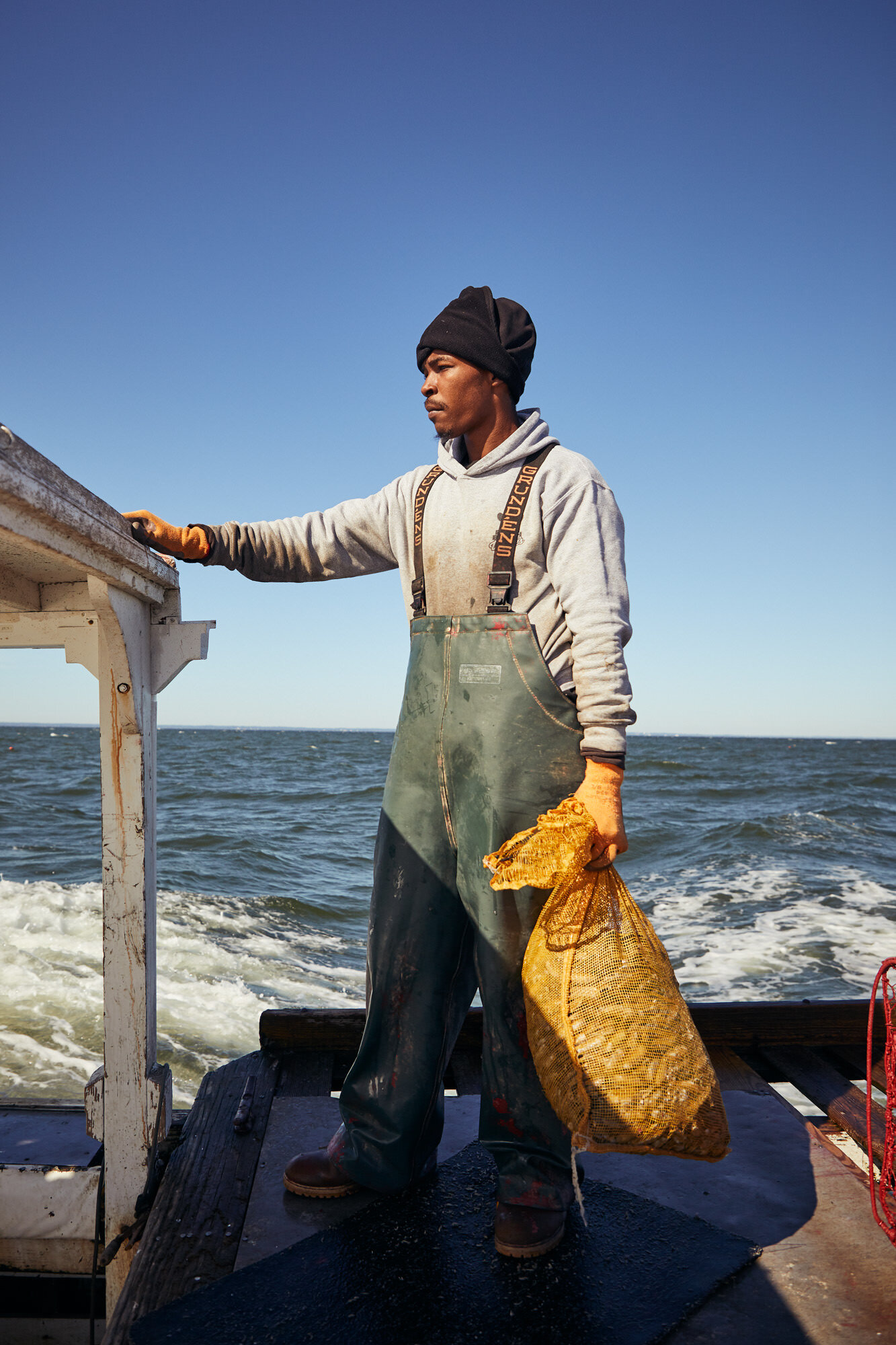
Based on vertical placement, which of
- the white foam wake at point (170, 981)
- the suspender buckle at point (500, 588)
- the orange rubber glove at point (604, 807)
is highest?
the suspender buckle at point (500, 588)

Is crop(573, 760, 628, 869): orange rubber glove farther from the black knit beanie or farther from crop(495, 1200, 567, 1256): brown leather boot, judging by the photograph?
the black knit beanie

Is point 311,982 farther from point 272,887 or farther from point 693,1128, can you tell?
point 693,1128

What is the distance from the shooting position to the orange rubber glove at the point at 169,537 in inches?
86.4

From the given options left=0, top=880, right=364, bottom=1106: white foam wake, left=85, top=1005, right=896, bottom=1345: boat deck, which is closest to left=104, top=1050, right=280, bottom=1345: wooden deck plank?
left=85, top=1005, right=896, bottom=1345: boat deck

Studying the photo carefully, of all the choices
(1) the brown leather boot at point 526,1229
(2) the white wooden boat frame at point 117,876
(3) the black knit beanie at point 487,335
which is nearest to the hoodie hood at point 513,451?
(3) the black knit beanie at point 487,335

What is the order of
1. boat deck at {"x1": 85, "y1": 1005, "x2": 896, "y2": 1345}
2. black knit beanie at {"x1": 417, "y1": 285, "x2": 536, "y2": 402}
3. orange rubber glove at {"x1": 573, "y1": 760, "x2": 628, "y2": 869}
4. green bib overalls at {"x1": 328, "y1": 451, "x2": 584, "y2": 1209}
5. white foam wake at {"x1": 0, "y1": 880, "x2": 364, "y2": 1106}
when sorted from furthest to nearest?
1. white foam wake at {"x1": 0, "y1": 880, "x2": 364, "y2": 1106}
2. black knit beanie at {"x1": 417, "y1": 285, "x2": 536, "y2": 402}
3. green bib overalls at {"x1": 328, "y1": 451, "x2": 584, "y2": 1209}
4. orange rubber glove at {"x1": 573, "y1": 760, "x2": 628, "y2": 869}
5. boat deck at {"x1": 85, "y1": 1005, "x2": 896, "y2": 1345}

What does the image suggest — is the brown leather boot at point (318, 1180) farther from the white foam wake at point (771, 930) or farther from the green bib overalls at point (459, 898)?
the white foam wake at point (771, 930)

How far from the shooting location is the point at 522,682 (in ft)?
6.59

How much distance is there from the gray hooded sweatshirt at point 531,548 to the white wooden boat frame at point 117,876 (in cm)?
30

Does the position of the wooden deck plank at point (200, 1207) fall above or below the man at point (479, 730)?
below

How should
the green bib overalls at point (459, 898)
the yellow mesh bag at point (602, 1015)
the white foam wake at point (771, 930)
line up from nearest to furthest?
the yellow mesh bag at point (602, 1015), the green bib overalls at point (459, 898), the white foam wake at point (771, 930)

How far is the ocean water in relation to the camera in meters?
5.62

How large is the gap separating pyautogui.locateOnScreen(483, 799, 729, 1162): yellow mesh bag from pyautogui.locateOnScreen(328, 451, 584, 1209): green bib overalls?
153 mm

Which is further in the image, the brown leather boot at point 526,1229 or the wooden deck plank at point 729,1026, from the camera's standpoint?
the wooden deck plank at point 729,1026
